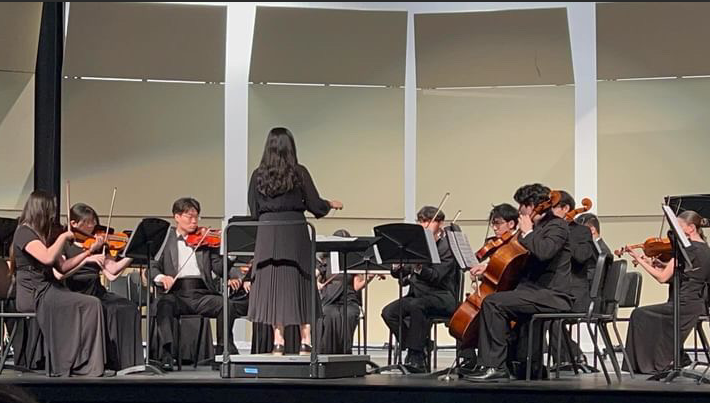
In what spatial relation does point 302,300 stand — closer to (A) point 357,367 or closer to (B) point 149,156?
(A) point 357,367

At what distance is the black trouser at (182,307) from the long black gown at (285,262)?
4.39ft

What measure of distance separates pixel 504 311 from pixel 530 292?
0.55ft

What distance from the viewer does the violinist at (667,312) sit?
5.99 m

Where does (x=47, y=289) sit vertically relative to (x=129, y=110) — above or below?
below

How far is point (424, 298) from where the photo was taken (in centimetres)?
650

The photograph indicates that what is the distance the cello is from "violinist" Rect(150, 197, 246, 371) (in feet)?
5.85

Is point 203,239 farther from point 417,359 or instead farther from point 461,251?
point 461,251

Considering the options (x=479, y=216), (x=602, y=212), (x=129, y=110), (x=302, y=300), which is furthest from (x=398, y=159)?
(x=302, y=300)

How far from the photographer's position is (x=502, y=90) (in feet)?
30.6

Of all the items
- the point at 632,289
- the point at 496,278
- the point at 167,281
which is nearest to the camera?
the point at 496,278

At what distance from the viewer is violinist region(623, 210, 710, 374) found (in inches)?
236

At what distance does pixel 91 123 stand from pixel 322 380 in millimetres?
4856

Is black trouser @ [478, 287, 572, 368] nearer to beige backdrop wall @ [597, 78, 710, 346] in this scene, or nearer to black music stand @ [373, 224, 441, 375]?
black music stand @ [373, 224, 441, 375]

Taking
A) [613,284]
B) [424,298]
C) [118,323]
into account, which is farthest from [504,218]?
[118,323]
